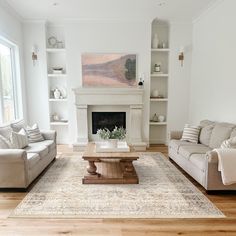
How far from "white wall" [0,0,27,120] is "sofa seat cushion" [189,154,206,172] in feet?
13.7

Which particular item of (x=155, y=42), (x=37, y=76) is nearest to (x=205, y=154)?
(x=155, y=42)

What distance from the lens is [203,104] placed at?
16.5ft

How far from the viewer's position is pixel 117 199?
2.85m

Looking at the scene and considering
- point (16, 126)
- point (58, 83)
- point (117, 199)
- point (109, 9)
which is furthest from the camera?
point (58, 83)

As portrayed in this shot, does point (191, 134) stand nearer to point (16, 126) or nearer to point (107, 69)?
point (107, 69)

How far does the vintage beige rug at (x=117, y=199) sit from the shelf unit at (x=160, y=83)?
7.44 feet

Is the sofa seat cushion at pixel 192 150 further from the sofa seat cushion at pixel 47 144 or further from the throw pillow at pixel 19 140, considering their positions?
the throw pillow at pixel 19 140

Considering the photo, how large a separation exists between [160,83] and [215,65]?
1.69 meters

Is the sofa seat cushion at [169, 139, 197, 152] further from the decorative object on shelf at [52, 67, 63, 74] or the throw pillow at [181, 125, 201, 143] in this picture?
the decorative object on shelf at [52, 67, 63, 74]

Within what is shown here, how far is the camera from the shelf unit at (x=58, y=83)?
5.65m

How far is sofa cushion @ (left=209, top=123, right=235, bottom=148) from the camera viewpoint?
3.56 meters

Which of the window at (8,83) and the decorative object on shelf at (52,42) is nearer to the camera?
the window at (8,83)

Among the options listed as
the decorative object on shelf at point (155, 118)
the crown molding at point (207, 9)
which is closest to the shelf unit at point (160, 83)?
the decorative object on shelf at point (155, 118)

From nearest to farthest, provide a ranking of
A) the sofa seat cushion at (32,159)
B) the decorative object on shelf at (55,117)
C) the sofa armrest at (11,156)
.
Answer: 1. the sofa armrest at (11,156)
2. the sofa seat cushion at (32,159)
3. the decorative object on shelf at (55,117)
